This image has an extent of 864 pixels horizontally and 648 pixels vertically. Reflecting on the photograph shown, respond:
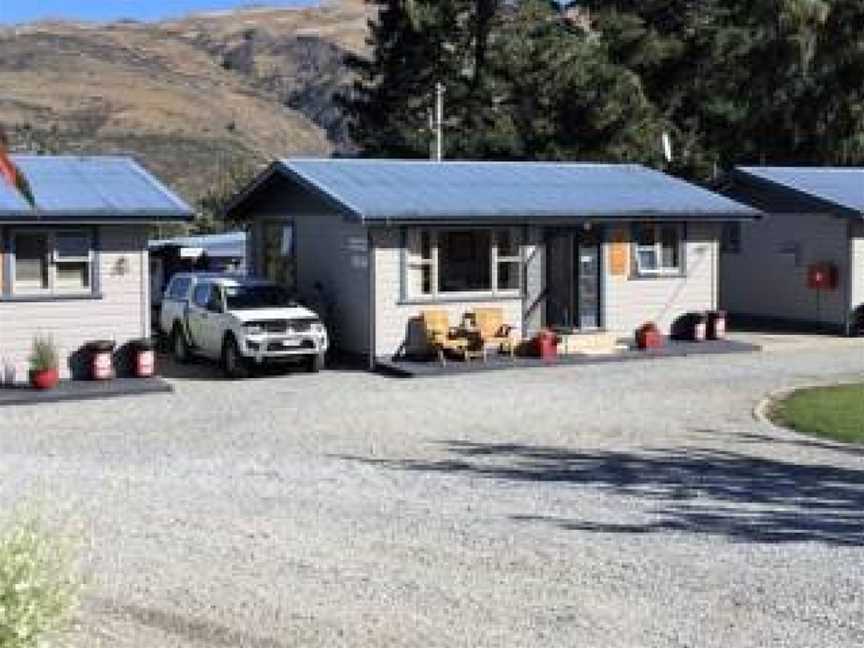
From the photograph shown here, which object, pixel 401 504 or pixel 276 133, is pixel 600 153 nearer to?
pixel 401 504

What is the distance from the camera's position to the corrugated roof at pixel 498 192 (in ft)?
86.6

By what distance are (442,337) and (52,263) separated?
7.15m

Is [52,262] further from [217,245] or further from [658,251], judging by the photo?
[217,245]

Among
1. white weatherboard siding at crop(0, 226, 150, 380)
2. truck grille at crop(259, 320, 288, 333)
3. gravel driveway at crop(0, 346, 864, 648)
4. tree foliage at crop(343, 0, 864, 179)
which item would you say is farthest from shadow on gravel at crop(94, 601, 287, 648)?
tree foliage at crop(343, 0, 864, 179)

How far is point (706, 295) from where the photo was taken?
100 feet

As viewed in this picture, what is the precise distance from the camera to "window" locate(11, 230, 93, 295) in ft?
76.0

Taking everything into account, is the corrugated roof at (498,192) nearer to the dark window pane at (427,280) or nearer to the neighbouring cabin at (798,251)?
the dark window pane at (427,280)

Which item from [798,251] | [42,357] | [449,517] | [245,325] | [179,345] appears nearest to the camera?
[449,517]

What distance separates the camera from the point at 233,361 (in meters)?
25.2

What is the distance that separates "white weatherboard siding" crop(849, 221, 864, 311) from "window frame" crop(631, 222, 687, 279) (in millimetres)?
4186

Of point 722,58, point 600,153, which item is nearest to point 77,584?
point 600,153

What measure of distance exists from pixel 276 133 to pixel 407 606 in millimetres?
127038

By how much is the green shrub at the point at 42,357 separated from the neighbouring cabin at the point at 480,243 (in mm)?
5937

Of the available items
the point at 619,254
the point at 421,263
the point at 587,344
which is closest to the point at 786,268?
the point at 619,254
